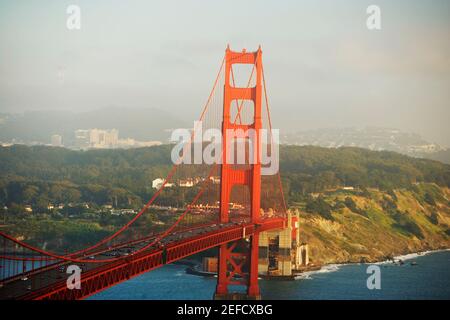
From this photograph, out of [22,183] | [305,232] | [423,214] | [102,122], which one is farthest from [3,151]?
[102,122]

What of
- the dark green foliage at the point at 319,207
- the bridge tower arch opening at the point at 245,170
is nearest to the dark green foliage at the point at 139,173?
the dark green foliage at the point at 319,207

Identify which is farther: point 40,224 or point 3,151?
point 3,151

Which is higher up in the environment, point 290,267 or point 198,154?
point 198,154

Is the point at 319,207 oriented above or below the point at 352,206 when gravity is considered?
above

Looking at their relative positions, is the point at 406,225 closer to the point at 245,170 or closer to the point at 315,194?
the point at 315,194

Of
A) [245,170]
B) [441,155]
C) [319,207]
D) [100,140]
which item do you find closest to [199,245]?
[245,170]

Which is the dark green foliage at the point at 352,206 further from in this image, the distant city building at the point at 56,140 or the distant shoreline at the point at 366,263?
the distant city building at the point at 56,140
